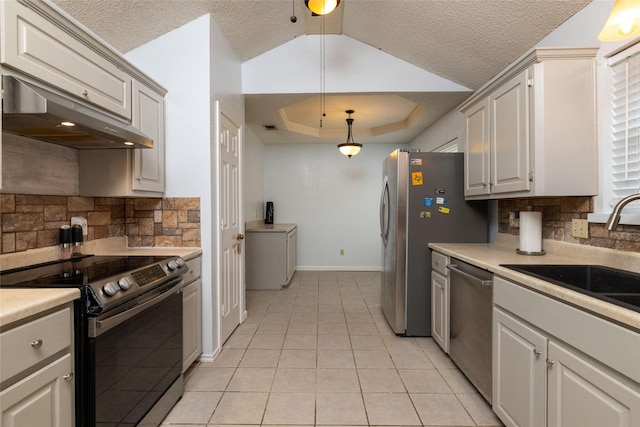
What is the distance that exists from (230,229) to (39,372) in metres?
1.96

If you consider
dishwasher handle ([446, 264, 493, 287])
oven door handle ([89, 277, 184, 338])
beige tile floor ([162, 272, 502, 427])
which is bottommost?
beige tile floor ([162, 272, 502, 427])

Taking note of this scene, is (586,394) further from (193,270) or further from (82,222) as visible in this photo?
(82,222)

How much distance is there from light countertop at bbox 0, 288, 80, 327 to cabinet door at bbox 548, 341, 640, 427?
1.93 meters

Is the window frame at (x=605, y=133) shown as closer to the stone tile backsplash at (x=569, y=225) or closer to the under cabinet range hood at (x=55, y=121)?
the stone tile backsplash at (x=569, y=225)

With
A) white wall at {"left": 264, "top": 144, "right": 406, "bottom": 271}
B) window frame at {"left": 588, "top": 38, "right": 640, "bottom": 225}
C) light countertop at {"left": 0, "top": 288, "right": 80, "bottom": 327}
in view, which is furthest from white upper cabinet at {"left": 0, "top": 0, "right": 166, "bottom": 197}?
white wall at {"left": 264, "top": 144, "right": 406, "bottom": 271}

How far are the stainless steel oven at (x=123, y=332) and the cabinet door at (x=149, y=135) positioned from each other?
590 mm

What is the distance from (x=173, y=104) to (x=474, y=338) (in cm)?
282

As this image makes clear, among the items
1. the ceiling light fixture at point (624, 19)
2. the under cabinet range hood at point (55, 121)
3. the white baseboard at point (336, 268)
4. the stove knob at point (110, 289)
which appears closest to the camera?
the ceiling light fixture at point (624, 19)

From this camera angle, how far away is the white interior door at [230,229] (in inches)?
110

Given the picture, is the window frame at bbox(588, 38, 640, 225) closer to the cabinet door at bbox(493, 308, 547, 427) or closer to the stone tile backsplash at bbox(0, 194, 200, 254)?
the cabinet door at bbox(493, 308, 547, 427)

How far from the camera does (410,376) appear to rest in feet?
7.62

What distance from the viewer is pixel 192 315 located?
2.34m

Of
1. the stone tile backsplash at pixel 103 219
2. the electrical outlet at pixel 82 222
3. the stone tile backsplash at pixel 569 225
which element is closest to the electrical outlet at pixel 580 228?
the stone tile backsplash at pixel 569 225

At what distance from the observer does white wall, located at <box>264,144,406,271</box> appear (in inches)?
244
